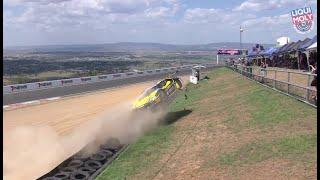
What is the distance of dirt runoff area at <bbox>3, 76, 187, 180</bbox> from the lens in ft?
54.7

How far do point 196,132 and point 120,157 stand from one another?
9.27 ft

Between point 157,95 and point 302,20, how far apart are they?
1317 cm

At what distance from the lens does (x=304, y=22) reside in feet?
97.0

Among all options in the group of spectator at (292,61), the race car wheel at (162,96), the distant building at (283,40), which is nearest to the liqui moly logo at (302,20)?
the group of spectator at (292,61)

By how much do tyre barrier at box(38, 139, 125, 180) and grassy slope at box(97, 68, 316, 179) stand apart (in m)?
0.64

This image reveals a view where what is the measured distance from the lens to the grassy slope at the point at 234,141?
1105cm

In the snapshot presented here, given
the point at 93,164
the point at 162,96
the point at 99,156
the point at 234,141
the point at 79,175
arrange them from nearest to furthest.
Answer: the point at 234,141, the point at 79,175, the point at 93,164, the point at 99,156, the point at 162,96

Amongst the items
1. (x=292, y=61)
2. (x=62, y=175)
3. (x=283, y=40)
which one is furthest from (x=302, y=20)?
(x=283, y=40)

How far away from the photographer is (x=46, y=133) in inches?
892

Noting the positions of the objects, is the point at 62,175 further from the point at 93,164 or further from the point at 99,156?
the point at 99,156

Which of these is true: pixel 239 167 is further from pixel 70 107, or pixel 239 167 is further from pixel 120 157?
pixel 70 107

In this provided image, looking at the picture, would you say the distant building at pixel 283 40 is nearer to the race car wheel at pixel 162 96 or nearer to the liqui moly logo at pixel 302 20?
the liqui moly logo at pixel 302 20

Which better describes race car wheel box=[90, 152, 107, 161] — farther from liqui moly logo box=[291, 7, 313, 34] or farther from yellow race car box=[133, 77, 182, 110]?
liqui moly logo box=[291, 7, 313, 34]

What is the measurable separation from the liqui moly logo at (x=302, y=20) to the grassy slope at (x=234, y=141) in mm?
11537
